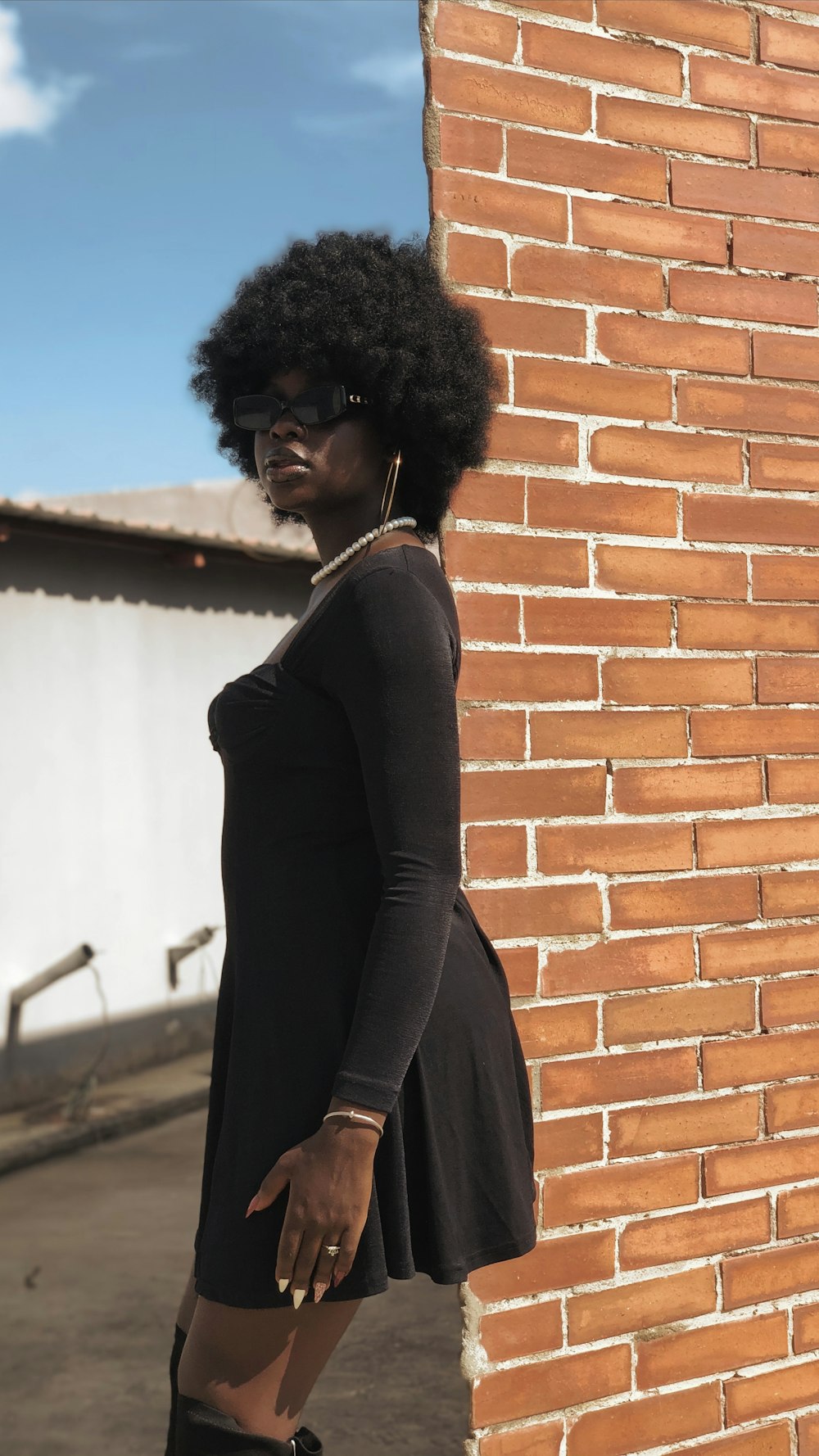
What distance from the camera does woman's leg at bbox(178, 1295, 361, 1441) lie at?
1.71 meters

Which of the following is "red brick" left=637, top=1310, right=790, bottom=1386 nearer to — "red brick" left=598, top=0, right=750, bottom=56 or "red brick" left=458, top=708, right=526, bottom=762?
"red brick" left=458, top=708, right=526, bottom=762

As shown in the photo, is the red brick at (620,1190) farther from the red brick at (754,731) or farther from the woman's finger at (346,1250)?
the woman's finger at (346,1250)

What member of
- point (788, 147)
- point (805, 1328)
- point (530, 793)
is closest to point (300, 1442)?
point (530, 793)

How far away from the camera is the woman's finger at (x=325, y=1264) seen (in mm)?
1606

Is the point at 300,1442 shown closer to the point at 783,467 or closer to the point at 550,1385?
the point at 550,1385

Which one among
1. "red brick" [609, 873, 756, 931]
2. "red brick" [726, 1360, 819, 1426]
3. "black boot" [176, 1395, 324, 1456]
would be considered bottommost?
"red brick" [726, 1360, 819, 1426]

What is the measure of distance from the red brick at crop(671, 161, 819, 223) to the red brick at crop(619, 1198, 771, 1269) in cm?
165

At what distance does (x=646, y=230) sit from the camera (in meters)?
2.33

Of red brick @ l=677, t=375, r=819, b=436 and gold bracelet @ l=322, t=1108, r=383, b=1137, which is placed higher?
red brick @ l=677, t=375, r=819, b=436

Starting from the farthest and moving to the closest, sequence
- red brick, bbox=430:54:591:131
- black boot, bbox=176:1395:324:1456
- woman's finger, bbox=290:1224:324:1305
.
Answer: red brick, bbox=430:54:591:131 < black boot, bbox=176:1395:324:1456 < woman's finger, bbox=290:1224:324:1305

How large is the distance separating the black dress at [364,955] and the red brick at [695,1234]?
54 cm

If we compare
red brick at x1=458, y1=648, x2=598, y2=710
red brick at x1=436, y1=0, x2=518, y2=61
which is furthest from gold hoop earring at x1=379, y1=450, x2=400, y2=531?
red brick at x1=436, y1=0, x2=518, y2=61

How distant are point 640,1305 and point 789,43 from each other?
83.2 inches

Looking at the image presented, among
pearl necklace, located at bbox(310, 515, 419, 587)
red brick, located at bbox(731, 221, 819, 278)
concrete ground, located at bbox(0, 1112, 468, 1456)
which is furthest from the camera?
concrete ground, located at bbox(0, 1112, 468, 1456)
